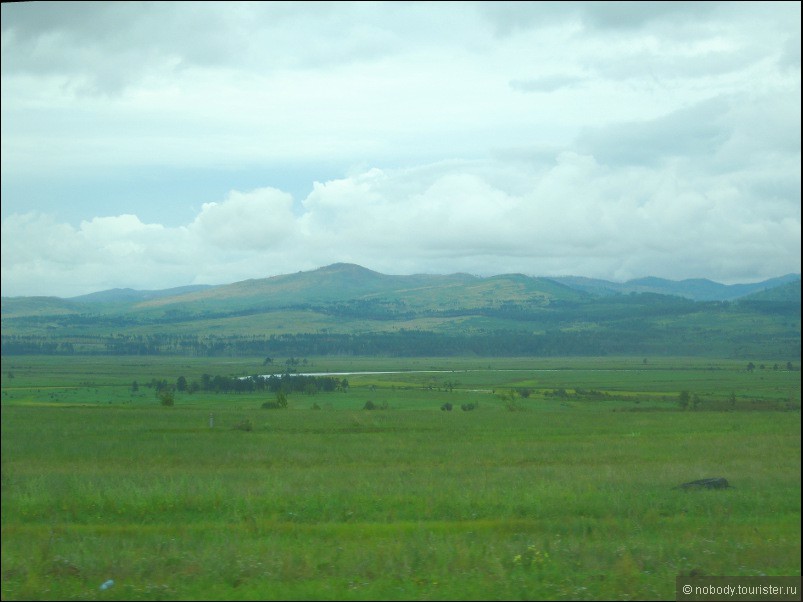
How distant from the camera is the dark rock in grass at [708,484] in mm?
19891

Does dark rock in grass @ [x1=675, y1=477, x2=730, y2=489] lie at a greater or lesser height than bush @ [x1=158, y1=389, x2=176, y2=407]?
greater

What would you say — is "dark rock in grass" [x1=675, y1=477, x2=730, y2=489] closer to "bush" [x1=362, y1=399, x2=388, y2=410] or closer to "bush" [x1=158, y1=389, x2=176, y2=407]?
"bush" [x1=362, y1=399, x2=388, y2=410]

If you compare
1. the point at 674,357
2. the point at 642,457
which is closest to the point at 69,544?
the point at 642,457

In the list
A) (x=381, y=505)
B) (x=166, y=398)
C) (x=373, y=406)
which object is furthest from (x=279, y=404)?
(x=381, y=505)

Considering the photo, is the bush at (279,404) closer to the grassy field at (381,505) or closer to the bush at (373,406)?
the bush at (373,406)

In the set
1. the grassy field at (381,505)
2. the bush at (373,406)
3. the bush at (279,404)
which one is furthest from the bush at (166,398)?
the bush at (373,406)

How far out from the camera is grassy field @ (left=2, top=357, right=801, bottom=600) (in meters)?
11.2

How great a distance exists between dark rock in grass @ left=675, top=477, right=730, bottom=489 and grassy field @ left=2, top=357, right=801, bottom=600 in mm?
510

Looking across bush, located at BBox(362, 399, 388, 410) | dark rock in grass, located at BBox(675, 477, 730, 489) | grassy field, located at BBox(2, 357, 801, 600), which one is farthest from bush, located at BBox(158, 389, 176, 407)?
dark rock in grass, located at BBox(675, 477, 730, 489)

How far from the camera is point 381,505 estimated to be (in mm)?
17938

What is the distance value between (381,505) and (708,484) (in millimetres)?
9225

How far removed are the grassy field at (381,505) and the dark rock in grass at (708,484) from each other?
510mm

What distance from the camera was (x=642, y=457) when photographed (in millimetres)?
29766

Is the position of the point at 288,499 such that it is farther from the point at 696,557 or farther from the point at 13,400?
the point at 13,400
